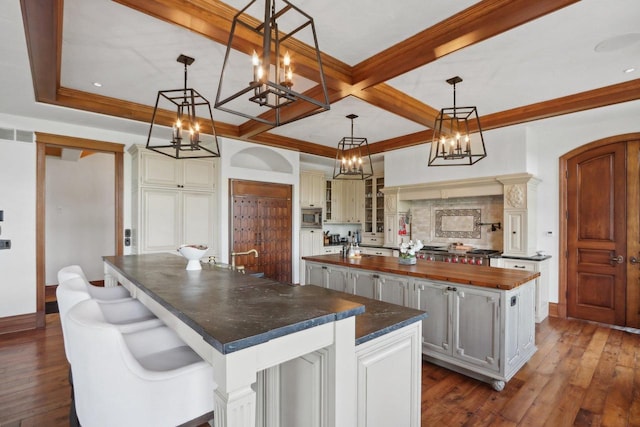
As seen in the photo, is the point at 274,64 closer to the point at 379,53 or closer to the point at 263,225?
the point at 379,53

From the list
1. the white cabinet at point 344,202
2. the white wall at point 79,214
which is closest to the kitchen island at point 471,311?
the white cabinet at point 344,202

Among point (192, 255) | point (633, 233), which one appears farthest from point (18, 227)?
point (633, 233)

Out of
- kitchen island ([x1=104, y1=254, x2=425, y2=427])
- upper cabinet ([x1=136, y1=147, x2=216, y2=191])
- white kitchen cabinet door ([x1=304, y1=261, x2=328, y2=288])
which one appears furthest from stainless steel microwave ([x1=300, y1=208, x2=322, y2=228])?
kitchen island ([x1=104, y1=254, x2=425, y2=427])

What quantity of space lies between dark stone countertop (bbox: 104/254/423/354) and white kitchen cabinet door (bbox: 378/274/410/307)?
4.36ft

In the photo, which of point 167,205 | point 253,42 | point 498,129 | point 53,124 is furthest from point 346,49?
point 53,124

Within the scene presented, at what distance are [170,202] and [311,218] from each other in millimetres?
3070

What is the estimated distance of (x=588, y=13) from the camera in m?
2.29

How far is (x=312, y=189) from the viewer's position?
710 centimetres

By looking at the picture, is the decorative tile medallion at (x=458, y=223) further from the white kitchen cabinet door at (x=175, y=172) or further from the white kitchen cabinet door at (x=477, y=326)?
the white kitchen cabinet door at (x=175, y=172)

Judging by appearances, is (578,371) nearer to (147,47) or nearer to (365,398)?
(365,398)

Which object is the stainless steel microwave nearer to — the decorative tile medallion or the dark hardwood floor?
the decorative tile medallion

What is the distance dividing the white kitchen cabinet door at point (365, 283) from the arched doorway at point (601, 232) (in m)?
3.17

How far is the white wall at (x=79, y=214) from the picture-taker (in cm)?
646

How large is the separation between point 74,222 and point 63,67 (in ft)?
15.5
